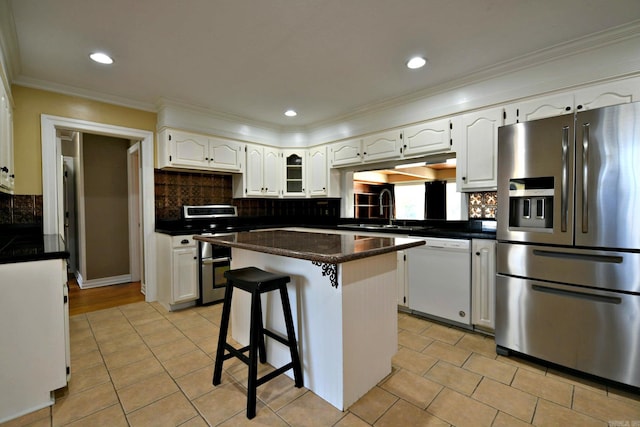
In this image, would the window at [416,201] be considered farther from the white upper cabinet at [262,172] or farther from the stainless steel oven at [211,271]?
the stainless steel oven at [211,271]

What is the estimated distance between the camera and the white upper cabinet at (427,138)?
118 inches

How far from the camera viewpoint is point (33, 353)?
5.45ft

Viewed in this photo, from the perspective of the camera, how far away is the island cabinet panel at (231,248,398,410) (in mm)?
1656

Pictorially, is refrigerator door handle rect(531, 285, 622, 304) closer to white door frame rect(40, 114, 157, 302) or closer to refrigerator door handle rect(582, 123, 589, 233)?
refrigerator door handle rect(582, 123, 589, 233)

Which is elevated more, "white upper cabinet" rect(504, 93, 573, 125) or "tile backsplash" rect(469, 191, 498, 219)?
"white upper cabinet" rect(504, 93, 573, 125)

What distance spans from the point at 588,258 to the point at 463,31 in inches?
69.2

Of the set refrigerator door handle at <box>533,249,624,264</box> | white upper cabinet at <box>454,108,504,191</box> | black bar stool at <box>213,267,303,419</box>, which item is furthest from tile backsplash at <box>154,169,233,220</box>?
refrigerator door handle at <box>533,249,624,264</box>

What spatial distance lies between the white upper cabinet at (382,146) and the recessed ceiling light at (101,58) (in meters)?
2.67

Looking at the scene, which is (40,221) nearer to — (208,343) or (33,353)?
(33,353)

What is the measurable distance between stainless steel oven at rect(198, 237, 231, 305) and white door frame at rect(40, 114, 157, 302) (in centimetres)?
67

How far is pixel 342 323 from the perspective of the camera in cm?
163

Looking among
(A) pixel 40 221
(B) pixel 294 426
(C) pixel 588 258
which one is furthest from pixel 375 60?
(A) pixel 40 221

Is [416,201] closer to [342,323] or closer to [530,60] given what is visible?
[530,60]

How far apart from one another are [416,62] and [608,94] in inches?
55.4
